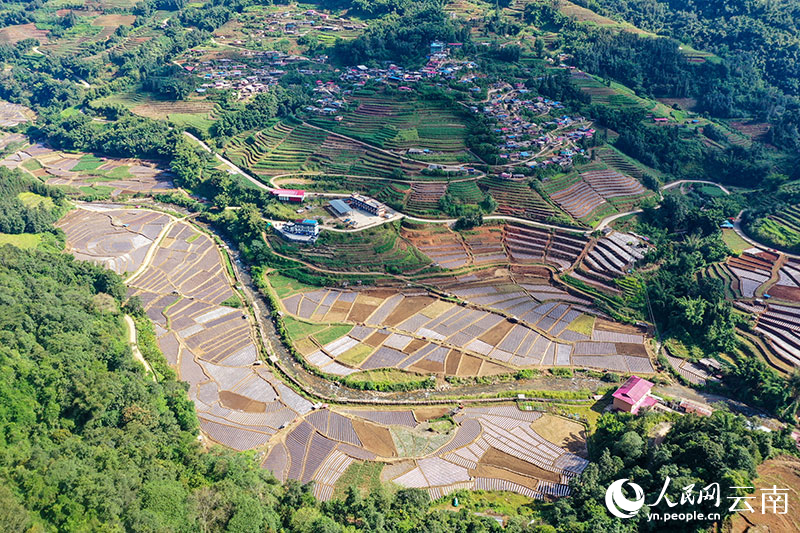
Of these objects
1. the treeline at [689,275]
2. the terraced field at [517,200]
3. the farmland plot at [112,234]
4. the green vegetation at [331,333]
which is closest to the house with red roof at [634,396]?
the treeline at [689,275]

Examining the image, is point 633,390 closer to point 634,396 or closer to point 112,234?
point 634,396

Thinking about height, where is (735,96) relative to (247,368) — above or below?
above

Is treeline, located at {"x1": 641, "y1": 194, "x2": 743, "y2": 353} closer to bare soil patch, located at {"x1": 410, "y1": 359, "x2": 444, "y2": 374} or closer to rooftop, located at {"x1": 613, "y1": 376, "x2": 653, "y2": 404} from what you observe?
rooftop, located at {"x1": 613, "y1": 376, "x2": 653, "y2": 404}

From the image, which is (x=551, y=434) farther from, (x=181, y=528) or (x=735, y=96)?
(x=735, y=96)

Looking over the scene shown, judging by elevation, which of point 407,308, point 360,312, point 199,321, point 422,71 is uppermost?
point 422,71

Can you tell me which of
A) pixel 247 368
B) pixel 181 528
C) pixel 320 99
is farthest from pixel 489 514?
pixel 320 99

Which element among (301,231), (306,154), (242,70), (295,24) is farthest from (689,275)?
(295,24)

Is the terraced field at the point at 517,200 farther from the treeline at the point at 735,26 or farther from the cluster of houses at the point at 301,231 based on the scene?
the treeline at the point at 735,26
